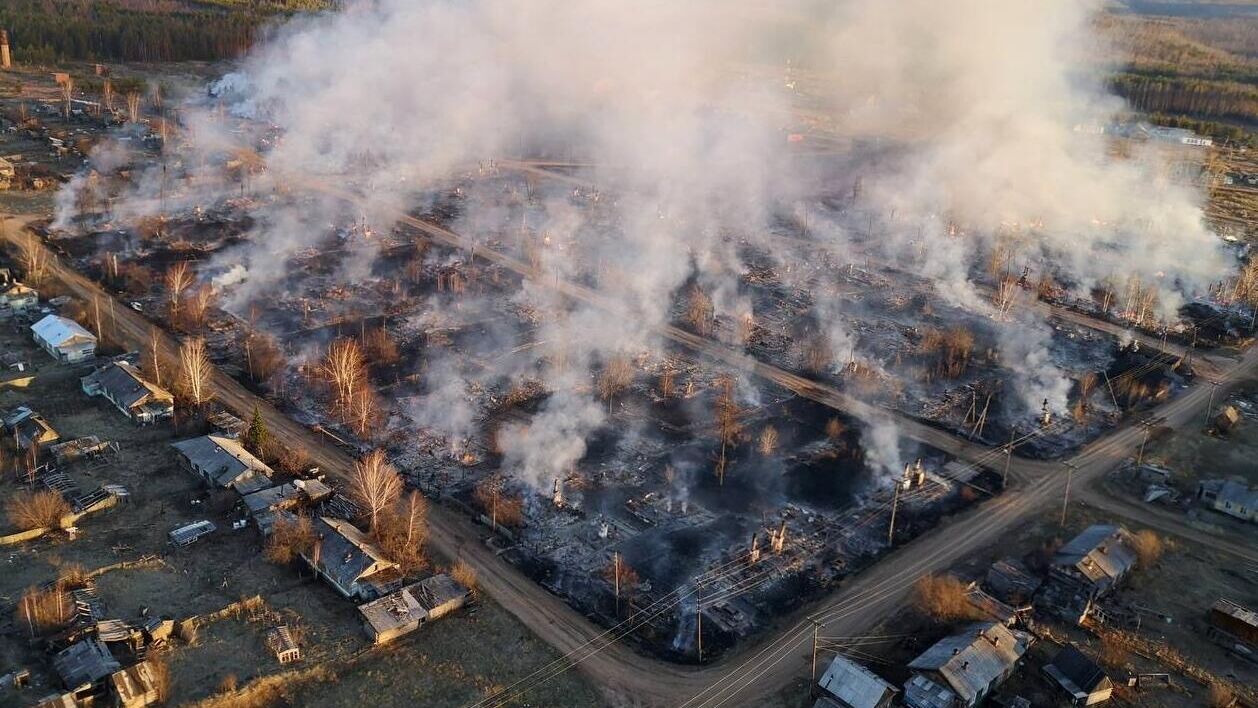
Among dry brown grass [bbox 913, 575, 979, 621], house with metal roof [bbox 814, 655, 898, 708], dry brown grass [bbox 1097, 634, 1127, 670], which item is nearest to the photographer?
house with metal roof [bbox 814, 655, 898, 708]

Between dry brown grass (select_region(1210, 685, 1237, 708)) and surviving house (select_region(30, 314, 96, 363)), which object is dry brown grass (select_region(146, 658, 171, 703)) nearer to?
surviving house (select_region(30, 314, 96, 363))

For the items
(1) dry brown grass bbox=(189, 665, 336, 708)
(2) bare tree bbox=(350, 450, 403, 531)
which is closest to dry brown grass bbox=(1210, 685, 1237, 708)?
(1) dry brown grass bbox=(189, 665, 336, 708)

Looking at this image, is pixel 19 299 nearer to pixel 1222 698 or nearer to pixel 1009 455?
pixel 1009 455

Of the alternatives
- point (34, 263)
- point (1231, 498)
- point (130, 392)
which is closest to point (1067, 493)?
point (1231, 498)

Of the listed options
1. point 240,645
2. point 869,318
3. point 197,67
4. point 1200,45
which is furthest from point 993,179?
point 1200,45

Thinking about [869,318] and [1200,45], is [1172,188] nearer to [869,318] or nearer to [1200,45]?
[869,318]
